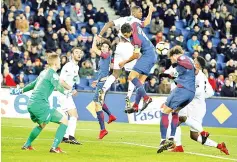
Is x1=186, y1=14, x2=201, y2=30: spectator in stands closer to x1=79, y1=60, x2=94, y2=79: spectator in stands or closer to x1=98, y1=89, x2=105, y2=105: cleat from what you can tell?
x1=79, y1=60, x2=94, y2=79: spectator in stands

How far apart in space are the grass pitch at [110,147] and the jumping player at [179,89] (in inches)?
23.2

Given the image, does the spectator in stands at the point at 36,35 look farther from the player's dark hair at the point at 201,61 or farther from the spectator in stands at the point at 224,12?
the player's dark hair at the point at 201,61

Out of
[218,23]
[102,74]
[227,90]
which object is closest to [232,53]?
[218,23]

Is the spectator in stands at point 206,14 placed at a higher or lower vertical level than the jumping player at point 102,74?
higher

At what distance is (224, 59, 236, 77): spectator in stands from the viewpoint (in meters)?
29.7

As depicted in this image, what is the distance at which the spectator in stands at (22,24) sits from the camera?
28188 millimetres

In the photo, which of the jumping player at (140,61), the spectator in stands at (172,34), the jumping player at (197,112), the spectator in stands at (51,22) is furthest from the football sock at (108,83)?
the spectator in stands at (172,34)

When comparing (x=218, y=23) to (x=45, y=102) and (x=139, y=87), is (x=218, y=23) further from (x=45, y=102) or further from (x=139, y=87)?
(x=45, y=102)

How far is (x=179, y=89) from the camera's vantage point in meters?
15.0

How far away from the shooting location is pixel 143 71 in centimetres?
1697

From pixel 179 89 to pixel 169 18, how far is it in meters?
17.0

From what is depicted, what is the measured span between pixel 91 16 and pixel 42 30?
8.89ft

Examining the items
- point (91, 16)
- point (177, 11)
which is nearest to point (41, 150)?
point (91, 16)

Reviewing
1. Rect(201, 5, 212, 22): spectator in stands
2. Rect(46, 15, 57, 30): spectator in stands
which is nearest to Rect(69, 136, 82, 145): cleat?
Rect(46, 15, 57, 30): spectator in stands
